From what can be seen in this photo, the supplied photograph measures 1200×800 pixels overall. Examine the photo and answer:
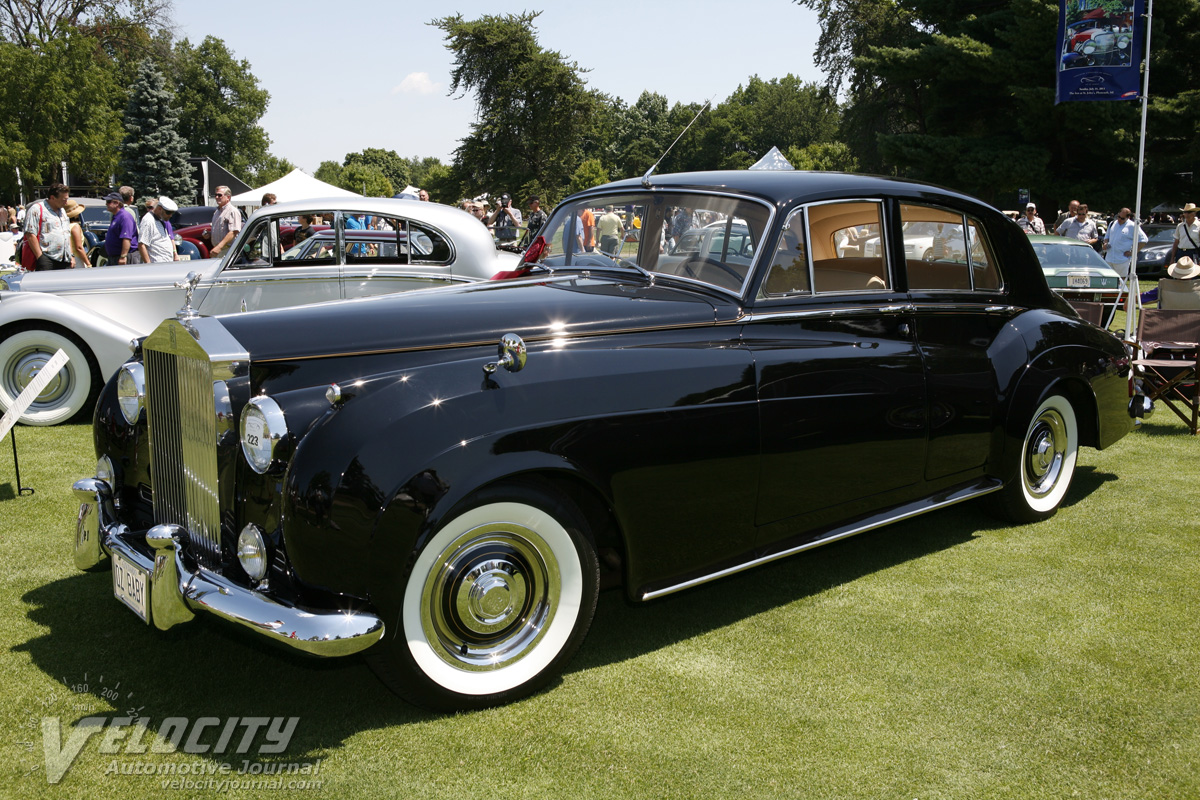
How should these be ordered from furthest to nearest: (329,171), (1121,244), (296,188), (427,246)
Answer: (329,171) → (296,188) → (1121,244) → (427,246)

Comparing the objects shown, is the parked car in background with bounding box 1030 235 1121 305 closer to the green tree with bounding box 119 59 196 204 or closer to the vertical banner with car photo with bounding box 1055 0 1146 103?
the vertical banner with car photo with bounding box 1055 0 1146 103

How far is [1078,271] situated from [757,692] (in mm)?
10936

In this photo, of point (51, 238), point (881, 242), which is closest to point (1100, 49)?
point (881, 242)

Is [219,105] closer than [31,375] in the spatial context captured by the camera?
No

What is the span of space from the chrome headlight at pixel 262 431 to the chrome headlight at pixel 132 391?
935mm

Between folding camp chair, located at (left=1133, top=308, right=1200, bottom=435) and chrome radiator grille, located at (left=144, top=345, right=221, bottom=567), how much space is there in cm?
646

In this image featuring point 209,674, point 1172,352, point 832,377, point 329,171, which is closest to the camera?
point 209,674

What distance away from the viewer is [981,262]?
4.50 metres

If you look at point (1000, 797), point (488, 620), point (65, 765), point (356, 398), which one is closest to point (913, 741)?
point (1000, 797)

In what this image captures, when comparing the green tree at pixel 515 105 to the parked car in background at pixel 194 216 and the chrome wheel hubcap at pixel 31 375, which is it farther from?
the chrome wheel hubcap at pixel 31 375

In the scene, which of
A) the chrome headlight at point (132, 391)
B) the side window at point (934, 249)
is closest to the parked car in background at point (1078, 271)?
the side window at point (934, 249)

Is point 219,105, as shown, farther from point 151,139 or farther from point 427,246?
point 427,246

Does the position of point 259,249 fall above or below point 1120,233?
below

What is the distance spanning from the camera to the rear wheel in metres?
6.89
